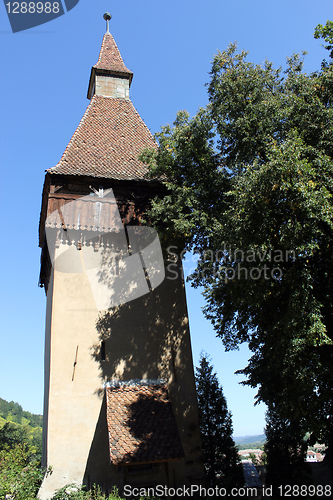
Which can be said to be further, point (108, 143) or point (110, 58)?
point (110, 58)

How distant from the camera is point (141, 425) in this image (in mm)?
11047

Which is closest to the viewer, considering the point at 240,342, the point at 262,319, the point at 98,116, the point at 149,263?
the point at 262,319

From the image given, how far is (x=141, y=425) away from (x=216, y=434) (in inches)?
228

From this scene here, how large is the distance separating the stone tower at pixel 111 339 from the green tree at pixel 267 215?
2158 mm

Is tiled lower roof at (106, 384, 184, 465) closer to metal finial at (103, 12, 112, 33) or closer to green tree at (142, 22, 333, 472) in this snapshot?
green tree at (142, 22, 333, 472)

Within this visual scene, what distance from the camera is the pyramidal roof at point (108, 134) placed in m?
14.8

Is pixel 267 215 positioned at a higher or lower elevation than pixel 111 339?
higher

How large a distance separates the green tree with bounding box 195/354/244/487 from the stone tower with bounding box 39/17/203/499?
3454mm

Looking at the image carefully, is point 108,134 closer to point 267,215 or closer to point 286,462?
point 267,215

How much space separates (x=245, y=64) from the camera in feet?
40.8

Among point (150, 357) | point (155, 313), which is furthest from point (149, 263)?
point (150, 357)

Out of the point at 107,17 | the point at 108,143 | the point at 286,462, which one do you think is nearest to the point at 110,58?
the point at 107,17

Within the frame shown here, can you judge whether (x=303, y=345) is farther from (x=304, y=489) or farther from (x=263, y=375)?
(x=304, y=489)

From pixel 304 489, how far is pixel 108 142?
15.5 meters
